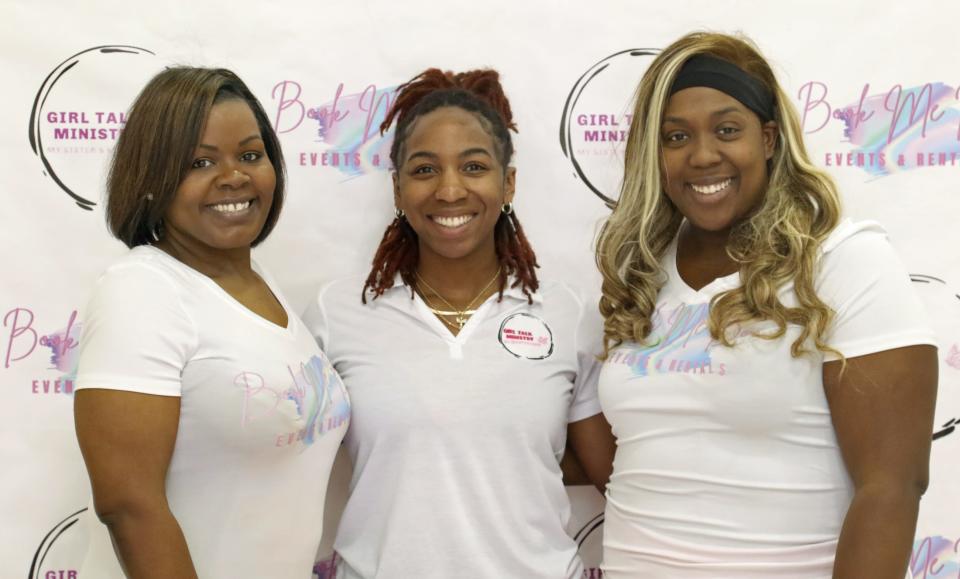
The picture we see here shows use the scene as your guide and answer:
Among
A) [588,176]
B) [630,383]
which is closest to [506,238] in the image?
[588,176]

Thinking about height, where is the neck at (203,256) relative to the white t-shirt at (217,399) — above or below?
above

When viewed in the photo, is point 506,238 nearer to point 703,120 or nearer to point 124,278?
point 703,120

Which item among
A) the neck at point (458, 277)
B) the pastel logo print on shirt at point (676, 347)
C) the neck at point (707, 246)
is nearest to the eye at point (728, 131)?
the neck at point (707, 246)

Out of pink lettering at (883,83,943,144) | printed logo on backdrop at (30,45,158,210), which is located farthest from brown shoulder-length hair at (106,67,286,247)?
pink lettering at (883,83,943,144)

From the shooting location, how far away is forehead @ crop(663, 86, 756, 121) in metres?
1.52

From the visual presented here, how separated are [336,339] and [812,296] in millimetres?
915

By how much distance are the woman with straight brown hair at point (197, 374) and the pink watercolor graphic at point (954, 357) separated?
1.46 meters

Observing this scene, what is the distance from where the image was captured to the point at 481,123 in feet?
5.77

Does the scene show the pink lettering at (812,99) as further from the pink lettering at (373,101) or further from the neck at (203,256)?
the neck at (203,256)

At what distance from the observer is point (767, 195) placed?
152 cm

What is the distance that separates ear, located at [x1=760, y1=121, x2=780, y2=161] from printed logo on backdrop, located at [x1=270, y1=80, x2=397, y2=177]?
92 centimetres

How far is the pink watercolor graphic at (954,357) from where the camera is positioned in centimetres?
208

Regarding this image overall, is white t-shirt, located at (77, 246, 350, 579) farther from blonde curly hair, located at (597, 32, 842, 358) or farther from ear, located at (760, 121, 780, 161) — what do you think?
ear, located at (760, 121, 780, 161)

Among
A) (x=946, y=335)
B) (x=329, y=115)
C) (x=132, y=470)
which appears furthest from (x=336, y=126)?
(x=946, y=335)
